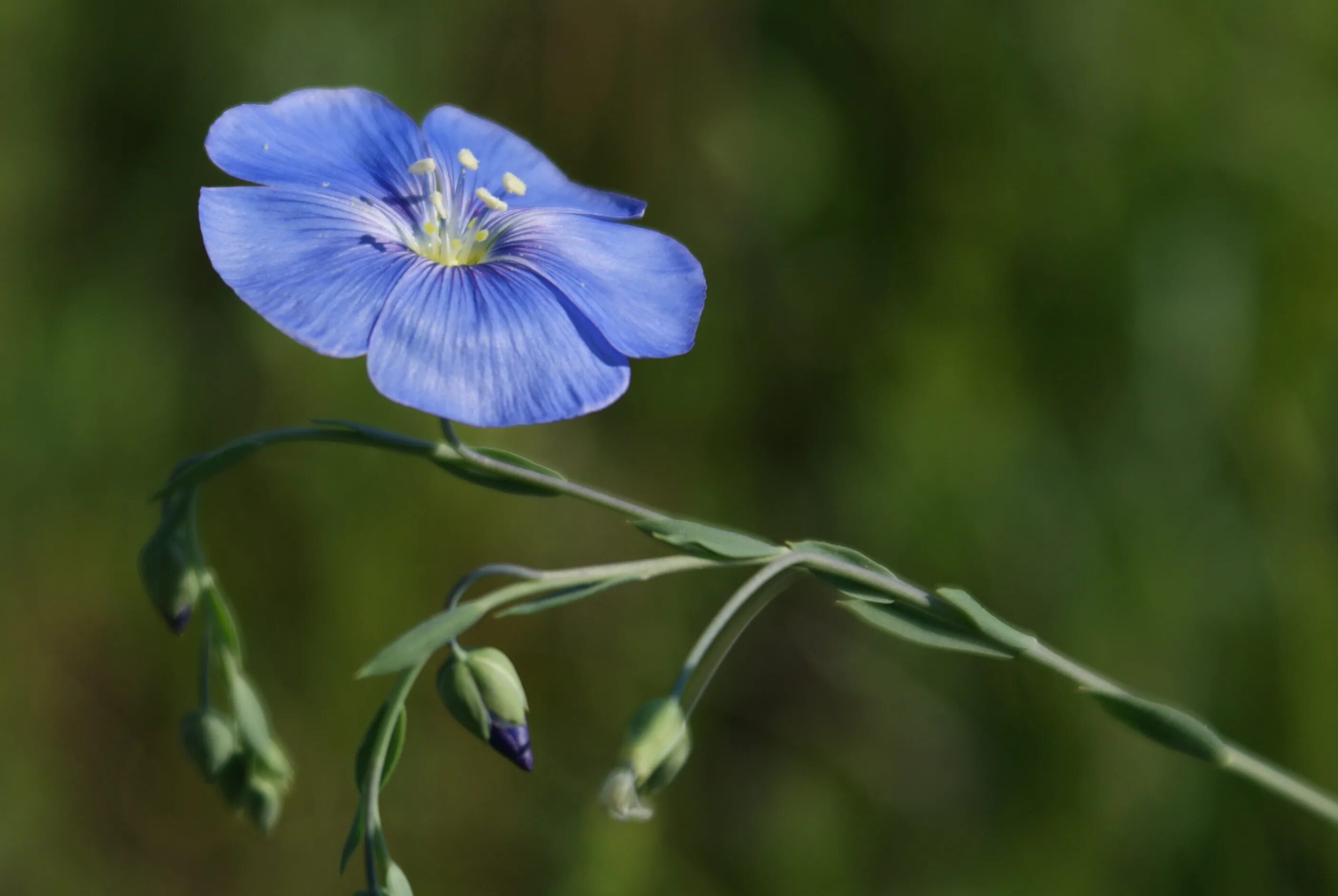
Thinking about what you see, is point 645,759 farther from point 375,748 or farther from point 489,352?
point 489,352

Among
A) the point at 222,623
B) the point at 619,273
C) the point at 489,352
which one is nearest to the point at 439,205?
the point at 619,273

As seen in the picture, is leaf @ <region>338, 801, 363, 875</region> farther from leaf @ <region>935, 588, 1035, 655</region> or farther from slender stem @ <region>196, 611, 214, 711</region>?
leaf @ <region>935, 588, 1035, 655</region>

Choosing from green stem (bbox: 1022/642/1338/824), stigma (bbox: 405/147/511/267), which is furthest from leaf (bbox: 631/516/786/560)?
stigma (bbox: 405/147/511/267)

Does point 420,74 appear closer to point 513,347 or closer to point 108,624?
point 108,624

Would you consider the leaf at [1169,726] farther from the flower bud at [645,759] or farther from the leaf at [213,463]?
the leaf at [213,463]

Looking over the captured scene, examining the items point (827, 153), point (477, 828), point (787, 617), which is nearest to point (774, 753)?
point (787, 617)

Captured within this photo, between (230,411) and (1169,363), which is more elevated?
(1169,363)
